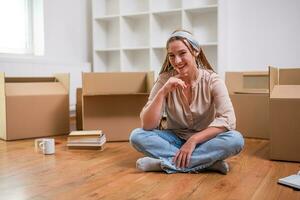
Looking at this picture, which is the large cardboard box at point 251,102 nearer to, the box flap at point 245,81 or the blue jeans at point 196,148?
the box flap at point 245,81

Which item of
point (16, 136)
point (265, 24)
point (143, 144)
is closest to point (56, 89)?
point (16, 136)

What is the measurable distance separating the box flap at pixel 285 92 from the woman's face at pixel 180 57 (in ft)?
1.60

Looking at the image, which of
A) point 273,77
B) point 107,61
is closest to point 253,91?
point 273,77

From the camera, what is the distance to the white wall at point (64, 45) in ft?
9.68

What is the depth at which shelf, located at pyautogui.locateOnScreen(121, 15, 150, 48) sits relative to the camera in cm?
357

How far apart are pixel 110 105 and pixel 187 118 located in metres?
0.81

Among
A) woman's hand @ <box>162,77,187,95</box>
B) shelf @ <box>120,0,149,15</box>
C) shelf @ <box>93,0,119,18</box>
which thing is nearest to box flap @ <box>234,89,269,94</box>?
woman's hand @ <box>162,77,187,95</box>

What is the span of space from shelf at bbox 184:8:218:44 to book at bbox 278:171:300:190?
6.62 feet

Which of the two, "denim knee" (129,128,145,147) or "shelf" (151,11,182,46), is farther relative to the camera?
"shelf" (151,11,182,46)

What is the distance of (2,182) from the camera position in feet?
4.62

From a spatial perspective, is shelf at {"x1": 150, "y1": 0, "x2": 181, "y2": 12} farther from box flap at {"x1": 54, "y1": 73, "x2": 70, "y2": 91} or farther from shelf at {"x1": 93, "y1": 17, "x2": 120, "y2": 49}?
box flap at {"x1": 54, "y1": 73, "x2": 70, "y2": 91}

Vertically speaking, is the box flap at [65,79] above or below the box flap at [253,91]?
above

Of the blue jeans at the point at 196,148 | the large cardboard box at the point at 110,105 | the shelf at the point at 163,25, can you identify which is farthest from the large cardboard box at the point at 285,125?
the shelf at the point at 163,25

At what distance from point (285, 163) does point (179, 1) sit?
7.14 feet
